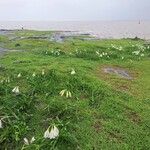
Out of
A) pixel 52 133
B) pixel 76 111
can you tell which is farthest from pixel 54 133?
pixel 76 111

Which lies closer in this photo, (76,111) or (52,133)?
(52,133)

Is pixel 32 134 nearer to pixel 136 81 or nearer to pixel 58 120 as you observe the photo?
pixel 58 120

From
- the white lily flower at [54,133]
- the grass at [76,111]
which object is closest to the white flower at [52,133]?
the white lily flower at [54,133]

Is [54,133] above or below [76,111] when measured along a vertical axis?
above

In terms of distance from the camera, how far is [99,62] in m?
26.9

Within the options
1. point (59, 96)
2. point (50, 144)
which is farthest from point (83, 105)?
point (50, 144)

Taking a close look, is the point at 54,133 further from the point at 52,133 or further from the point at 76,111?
the point at 76,111

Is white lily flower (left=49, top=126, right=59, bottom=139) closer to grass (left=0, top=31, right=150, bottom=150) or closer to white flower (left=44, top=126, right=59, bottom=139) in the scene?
white flower (left=44, top=126, right=59, bottom=139)

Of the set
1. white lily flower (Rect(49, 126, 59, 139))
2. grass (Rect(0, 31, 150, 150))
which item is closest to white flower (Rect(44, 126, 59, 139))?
white lily flower (Rect(49, 126, 59, 139))

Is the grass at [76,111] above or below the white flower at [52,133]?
below

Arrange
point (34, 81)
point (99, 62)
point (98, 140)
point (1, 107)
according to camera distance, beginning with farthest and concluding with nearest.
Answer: point (99, 62)
point (34, 81)
point (1, 107)
point (98, 140)

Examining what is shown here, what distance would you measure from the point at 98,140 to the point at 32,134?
2.19 metres

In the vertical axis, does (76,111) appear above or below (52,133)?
below

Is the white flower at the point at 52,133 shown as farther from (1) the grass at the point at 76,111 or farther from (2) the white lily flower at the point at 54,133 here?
(1) the grass at the point at 76,111
